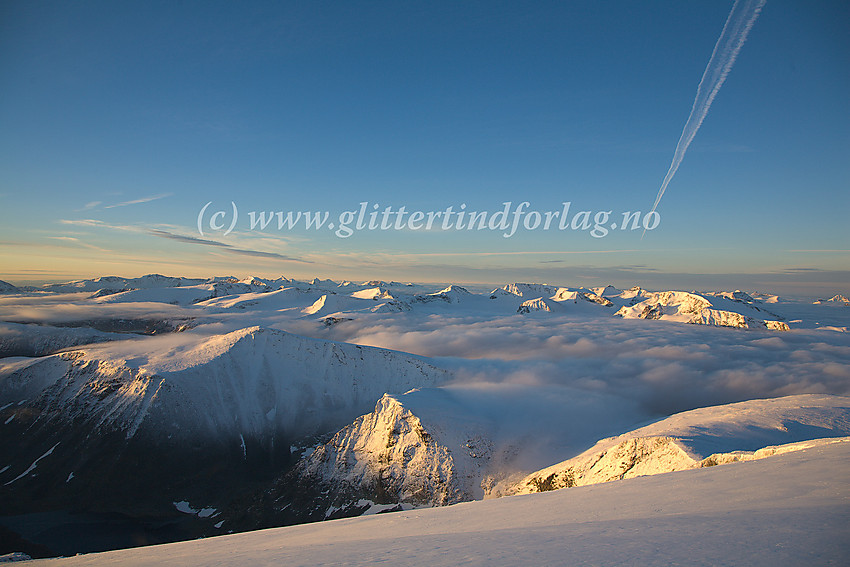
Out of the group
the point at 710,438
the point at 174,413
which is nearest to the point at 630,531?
the point at 710,438

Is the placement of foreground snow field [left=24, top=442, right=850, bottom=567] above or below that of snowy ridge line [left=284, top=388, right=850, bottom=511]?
above

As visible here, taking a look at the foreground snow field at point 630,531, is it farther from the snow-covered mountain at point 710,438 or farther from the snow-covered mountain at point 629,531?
the snow-covered mountain at point 710,438

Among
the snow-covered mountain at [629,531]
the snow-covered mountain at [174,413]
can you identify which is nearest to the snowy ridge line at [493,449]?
the snow-covered mountain at [629,531]

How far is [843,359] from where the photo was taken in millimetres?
190375

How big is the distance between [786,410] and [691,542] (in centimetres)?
7172

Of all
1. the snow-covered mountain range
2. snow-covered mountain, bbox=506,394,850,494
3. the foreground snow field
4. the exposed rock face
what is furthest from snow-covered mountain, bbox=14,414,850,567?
the exposed rock face

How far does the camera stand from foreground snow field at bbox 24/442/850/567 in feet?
22.3

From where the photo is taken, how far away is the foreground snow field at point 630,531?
22.3 ft

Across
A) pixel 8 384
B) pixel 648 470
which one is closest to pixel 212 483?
pixel 8 384

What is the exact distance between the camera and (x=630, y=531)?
8508 millimetres

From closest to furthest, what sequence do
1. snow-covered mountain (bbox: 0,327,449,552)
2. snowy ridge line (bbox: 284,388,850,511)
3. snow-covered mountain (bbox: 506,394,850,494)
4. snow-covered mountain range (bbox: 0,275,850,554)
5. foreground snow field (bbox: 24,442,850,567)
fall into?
foreground snow field (bbox: 24,442,850,567) → snow-covered mountain (bbox: 506,394,850,494) → snowy ridge line (bbox: 284,388,850,511) → snow-covered mountain range (bbox: 0,275,850,554) → snow-covered mountain (bbox: 0,327,449,552)

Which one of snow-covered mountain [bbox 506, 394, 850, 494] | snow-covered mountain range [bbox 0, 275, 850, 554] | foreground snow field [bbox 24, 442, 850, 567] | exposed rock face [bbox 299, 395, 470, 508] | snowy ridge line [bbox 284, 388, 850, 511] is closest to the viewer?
foreground snow field [bbox 24, 442, 850, 567]

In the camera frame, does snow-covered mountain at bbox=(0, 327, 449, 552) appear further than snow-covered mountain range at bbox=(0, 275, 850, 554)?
Yes

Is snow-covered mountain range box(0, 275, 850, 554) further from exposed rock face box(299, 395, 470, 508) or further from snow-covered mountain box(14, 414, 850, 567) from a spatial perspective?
snow-covered mountain box(14, 414, 850, 567)
